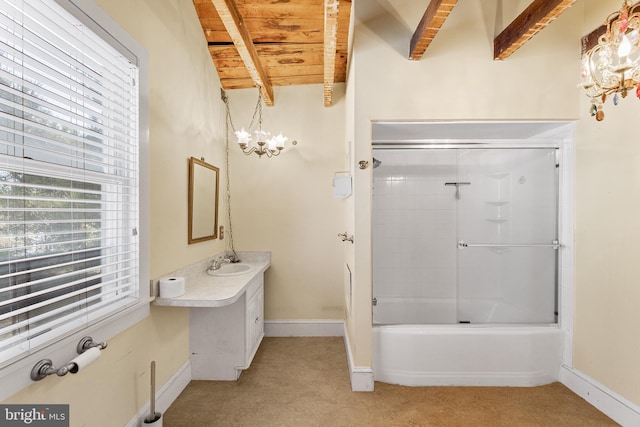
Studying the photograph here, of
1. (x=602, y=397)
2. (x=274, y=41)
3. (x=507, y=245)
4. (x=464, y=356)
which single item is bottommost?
(x=602, y=397)

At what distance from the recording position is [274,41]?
2.70m

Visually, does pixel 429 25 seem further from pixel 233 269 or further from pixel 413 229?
pixel 233 269

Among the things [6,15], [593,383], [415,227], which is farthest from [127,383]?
[593,383]

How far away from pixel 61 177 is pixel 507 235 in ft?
10.9

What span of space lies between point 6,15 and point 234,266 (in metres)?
2.25

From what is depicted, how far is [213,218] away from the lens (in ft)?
9.11

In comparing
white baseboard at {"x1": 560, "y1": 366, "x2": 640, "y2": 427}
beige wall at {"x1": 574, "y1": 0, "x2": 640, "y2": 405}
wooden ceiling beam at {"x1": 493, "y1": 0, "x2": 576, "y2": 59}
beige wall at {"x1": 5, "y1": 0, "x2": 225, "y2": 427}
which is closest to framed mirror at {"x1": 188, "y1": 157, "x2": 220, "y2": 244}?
beige wall at {"x1": 5, "y1": 0, "x2": 225, "y2": 427}

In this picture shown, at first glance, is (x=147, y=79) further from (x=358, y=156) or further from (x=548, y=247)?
(x=548, y=247)

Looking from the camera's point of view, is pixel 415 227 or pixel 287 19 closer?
pixel 287 19

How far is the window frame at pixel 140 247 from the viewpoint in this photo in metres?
1.04

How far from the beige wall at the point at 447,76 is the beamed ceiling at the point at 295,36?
112 mm

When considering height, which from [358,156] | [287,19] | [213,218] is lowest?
[213,218]

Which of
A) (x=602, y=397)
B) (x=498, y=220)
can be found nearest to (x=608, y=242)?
(x=498, y=220)

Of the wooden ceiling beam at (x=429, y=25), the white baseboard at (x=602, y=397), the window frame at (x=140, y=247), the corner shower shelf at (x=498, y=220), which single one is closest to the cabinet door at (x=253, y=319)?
the window frame at (x=140, y=247)
